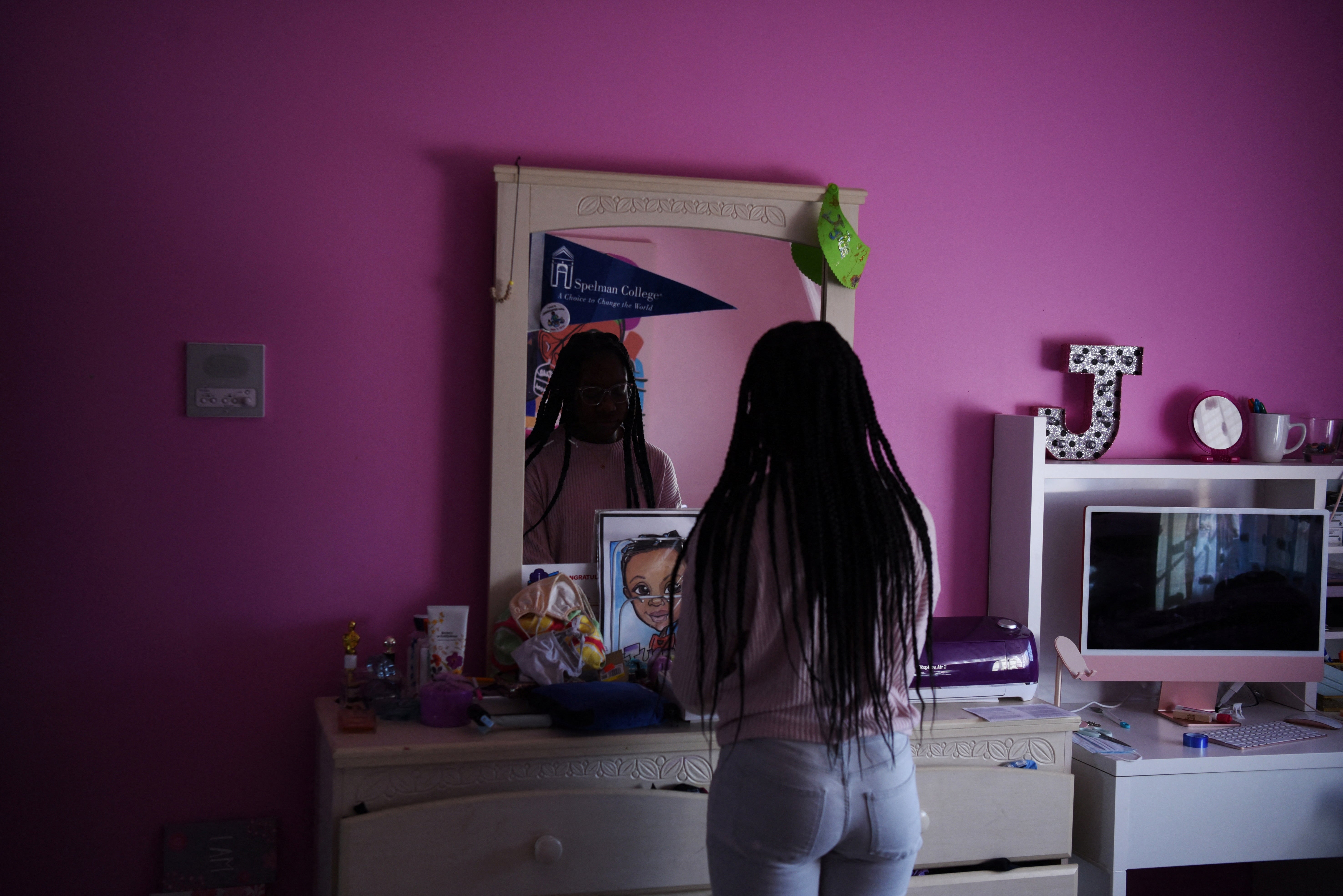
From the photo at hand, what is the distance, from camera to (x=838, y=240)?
7.20 feet

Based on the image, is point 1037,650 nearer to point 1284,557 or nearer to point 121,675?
point 1284,557

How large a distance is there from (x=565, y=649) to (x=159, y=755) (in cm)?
80

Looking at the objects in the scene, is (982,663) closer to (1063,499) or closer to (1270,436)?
(1063,499)

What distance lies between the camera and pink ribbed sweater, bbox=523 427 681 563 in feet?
6.89

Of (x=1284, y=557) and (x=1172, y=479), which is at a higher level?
(x=1172, y=479)

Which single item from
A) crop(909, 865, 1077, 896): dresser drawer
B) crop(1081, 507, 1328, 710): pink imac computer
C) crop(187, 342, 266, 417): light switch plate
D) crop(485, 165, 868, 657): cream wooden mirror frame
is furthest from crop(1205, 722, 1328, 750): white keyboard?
crop(187, 342, 266, 417): light switch plate

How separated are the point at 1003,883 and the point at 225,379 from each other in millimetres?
1751

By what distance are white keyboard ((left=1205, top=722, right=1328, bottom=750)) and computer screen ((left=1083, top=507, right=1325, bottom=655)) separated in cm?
17

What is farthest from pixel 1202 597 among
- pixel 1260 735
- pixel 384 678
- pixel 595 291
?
pixel 384 678

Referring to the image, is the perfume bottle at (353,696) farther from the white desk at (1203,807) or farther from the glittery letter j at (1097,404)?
the glittery letter j at (1097,404)

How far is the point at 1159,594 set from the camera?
2340 mm

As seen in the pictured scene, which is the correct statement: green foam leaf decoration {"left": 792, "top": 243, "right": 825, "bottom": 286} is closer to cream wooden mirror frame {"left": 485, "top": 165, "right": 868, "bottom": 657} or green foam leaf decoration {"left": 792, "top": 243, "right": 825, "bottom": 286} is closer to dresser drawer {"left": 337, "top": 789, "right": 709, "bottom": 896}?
cream wooden mirror frame {"left": 485, "top": 165, "right": 868, "bottom": 657}

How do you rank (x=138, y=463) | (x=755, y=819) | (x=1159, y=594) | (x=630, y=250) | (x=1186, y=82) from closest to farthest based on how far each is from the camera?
(x=755, y=819) → (x=138, y=463) → (x=630, y=250) → (x=1159, y=594) → (x=1186, y=82)

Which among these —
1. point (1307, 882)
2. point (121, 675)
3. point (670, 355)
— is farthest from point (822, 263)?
point (1307, 882)
